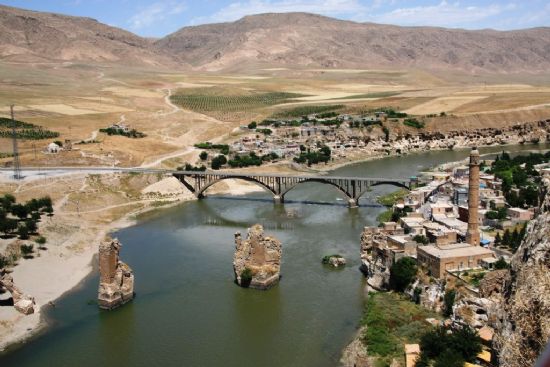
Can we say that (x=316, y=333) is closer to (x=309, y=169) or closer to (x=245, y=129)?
(x=309, y=169)

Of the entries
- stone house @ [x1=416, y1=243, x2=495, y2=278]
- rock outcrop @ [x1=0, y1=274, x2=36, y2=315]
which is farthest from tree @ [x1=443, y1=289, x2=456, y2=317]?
rock outcrop @ [x1=0, y1=274, x2=36, y2=315]

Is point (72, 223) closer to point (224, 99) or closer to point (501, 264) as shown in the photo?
point (501, 264)

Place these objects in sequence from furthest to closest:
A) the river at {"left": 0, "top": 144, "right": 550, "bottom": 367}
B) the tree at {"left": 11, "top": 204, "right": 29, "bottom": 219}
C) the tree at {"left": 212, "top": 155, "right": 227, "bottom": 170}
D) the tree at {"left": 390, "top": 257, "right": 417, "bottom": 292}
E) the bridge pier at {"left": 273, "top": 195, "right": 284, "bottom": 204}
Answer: the tree at {"left": 212, "top": 155, "right": 227, "bottom": 170}, the bridge pier at {"left": 273, "top": 195, "right": 284, "bottom": 204}, the tree at {"left": 11, "top": 204, "right": 29, "bottom": 219}, the tree at {"left": 390, "top": 257, "right": 417, "bottom": 292}, the river at {"left": 0, "top": 144, "right": 550, "bottom": 367}

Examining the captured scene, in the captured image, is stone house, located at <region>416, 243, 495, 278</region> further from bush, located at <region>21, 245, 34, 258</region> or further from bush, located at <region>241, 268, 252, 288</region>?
bush, located at <region>21, 245, 34, 258</region>

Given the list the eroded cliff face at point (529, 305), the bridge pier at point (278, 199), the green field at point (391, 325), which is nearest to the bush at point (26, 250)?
the green field at point (391, 325)

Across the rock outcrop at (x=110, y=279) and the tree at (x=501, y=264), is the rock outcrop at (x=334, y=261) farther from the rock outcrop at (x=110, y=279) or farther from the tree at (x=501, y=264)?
the rock outcrop at (x=110, y=279)

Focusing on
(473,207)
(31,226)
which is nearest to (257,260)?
(473,207)
